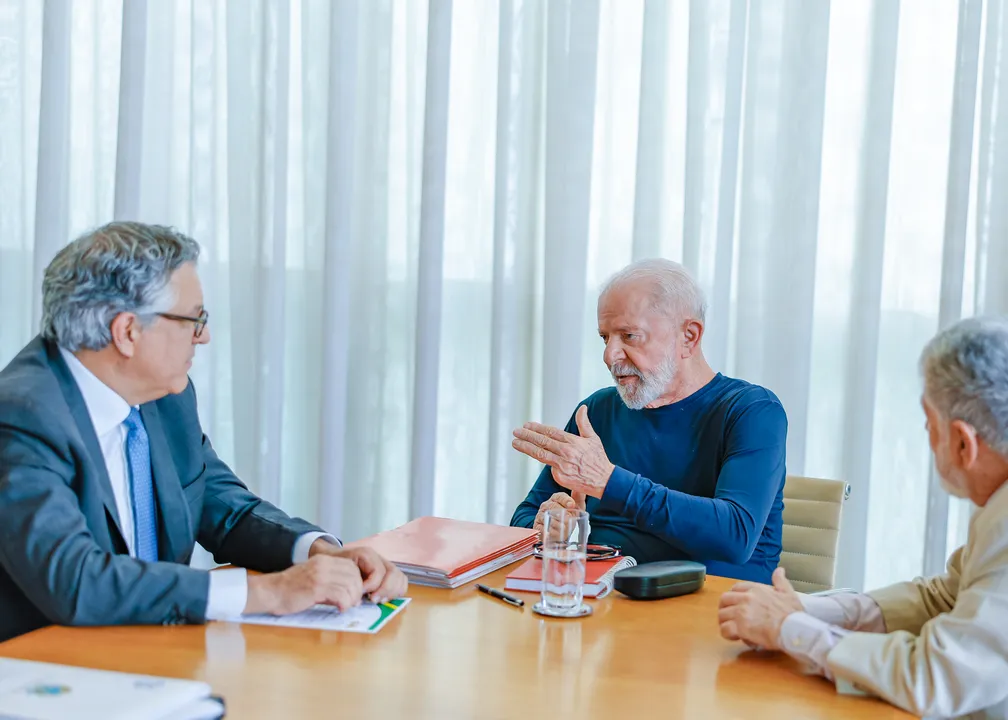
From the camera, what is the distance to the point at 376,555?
5.30 feet

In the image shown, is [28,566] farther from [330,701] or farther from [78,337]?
[330,701]

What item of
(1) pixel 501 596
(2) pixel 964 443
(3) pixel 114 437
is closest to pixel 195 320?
(3) pixel 114 437

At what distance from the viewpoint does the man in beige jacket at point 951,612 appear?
3.98 ft

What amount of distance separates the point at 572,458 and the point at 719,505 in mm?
304

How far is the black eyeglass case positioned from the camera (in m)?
1.63

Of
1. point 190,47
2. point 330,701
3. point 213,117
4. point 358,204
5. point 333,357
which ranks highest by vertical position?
point 190,47

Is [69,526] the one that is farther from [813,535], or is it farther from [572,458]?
[813,535]

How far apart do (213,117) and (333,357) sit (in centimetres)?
94

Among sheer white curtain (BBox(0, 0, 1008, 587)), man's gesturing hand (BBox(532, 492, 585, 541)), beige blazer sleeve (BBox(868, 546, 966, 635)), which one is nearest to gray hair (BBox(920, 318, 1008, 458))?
beige blazer sleeve (BBox(868, 546, 966, 635))

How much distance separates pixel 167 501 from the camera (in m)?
1.75

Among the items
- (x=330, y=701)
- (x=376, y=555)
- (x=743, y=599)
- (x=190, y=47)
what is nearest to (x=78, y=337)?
(x=376, y=555)

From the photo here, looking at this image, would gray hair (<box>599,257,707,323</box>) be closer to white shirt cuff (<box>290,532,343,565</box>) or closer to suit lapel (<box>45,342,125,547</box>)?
white shirt cuff (<box>290,532,343,565</box>)

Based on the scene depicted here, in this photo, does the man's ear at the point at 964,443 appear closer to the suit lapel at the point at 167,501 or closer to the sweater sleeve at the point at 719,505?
the sweater sleeve at the point at 719,505

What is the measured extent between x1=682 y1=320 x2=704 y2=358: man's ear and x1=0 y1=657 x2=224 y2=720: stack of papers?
4.75 feet
